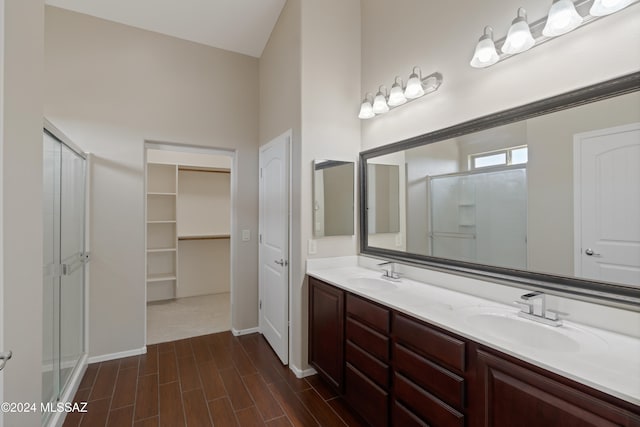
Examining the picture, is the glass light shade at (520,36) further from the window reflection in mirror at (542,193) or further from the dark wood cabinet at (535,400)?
the dark wood cabinet at (535,400)

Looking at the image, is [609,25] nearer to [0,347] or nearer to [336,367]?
[336,367]

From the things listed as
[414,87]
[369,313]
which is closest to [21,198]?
[369,313]

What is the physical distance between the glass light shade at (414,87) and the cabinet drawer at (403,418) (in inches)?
77.7

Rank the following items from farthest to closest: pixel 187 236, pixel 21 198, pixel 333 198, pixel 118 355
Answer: pixel 187 236 < pixel 118 355 < pixel 333 198 < pixel 21 198

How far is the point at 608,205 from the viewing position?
1.26 metres

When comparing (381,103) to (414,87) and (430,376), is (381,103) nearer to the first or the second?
(414,87)

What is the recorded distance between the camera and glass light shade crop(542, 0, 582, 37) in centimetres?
129

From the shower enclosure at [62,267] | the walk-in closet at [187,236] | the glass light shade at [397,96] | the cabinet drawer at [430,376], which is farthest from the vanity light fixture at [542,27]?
the walk-in closet at [187,236]

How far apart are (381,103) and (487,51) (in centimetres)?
89

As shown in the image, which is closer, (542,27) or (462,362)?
(462,362)

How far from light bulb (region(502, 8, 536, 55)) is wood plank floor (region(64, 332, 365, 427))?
95.0 inches

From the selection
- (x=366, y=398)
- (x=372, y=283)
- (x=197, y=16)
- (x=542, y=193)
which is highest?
(x=197, y=16)

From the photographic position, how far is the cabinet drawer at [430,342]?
49.8 inches

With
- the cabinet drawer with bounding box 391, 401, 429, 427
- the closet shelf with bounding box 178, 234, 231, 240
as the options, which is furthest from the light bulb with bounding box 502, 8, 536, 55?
the closet shelf with bounding box 178, 234, 231, 240
